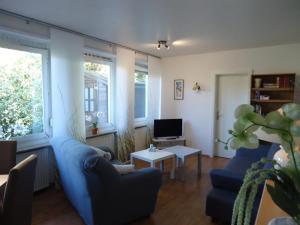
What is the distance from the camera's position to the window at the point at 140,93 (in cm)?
509

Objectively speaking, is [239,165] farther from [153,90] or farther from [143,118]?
[153,90]

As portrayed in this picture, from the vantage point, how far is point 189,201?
2.99m

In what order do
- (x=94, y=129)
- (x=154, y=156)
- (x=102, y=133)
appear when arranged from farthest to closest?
(x=102, y=133), (x=94, y=129), (x=154, y=156)

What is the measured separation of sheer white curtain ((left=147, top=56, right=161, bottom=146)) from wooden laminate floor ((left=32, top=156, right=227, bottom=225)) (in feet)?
5.77

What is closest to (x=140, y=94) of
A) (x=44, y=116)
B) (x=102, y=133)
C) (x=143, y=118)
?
(x=143, y=118)

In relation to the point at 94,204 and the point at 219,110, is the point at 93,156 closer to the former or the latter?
the point at 94,204

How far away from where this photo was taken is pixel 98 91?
4.21 m

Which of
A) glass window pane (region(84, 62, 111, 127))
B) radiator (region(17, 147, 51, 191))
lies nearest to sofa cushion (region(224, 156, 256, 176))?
glass window pane (region(84, 62, 111, 127))

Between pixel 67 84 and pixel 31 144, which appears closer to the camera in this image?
pixel 31 144

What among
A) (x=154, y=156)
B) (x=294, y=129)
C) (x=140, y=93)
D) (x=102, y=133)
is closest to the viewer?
(x=294, y=129)

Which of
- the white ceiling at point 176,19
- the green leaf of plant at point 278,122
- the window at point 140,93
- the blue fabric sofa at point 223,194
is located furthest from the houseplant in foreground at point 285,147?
the window at point 140,93

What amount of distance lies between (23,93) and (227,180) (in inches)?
113

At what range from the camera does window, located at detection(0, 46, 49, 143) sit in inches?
111

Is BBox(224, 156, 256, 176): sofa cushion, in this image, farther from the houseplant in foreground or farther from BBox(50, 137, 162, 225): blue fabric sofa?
the houseplant in foreground
